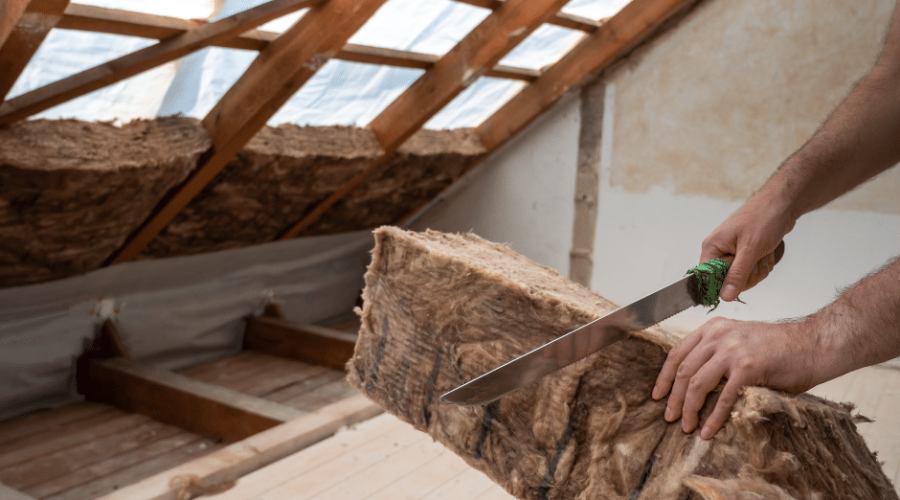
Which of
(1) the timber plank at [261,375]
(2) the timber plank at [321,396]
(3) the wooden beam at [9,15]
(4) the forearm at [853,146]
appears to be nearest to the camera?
(4) the forearm at [853,146]

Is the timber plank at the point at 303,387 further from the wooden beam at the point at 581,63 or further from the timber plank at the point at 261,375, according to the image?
the wooden beam at the point at 581,63

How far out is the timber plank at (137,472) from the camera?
7.85ft

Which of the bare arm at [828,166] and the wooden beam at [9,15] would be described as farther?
the wooden beam at [9,15]

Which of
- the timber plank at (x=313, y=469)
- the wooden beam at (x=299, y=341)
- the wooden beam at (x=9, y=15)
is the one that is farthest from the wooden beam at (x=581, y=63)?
the wooden beam at (x=9, y=15)

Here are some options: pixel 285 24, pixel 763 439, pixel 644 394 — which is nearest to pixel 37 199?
pixel 285 24

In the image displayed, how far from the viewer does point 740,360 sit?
39.0 inches

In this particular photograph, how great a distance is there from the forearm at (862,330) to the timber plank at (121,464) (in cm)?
243

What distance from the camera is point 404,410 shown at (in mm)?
1512

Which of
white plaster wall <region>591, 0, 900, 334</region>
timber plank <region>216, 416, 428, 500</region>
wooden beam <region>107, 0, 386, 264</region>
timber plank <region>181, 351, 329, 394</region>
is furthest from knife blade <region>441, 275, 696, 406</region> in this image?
white plaster wall <region>591, 0, 900, 334</region>

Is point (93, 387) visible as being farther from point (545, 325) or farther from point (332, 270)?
point (545, 325)

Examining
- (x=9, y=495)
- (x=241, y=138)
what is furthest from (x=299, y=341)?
(x=9, y=495)

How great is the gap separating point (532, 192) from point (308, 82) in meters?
2.07

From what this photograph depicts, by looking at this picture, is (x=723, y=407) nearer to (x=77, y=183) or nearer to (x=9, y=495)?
(x=9, y=495)

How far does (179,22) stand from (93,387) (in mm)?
1927
